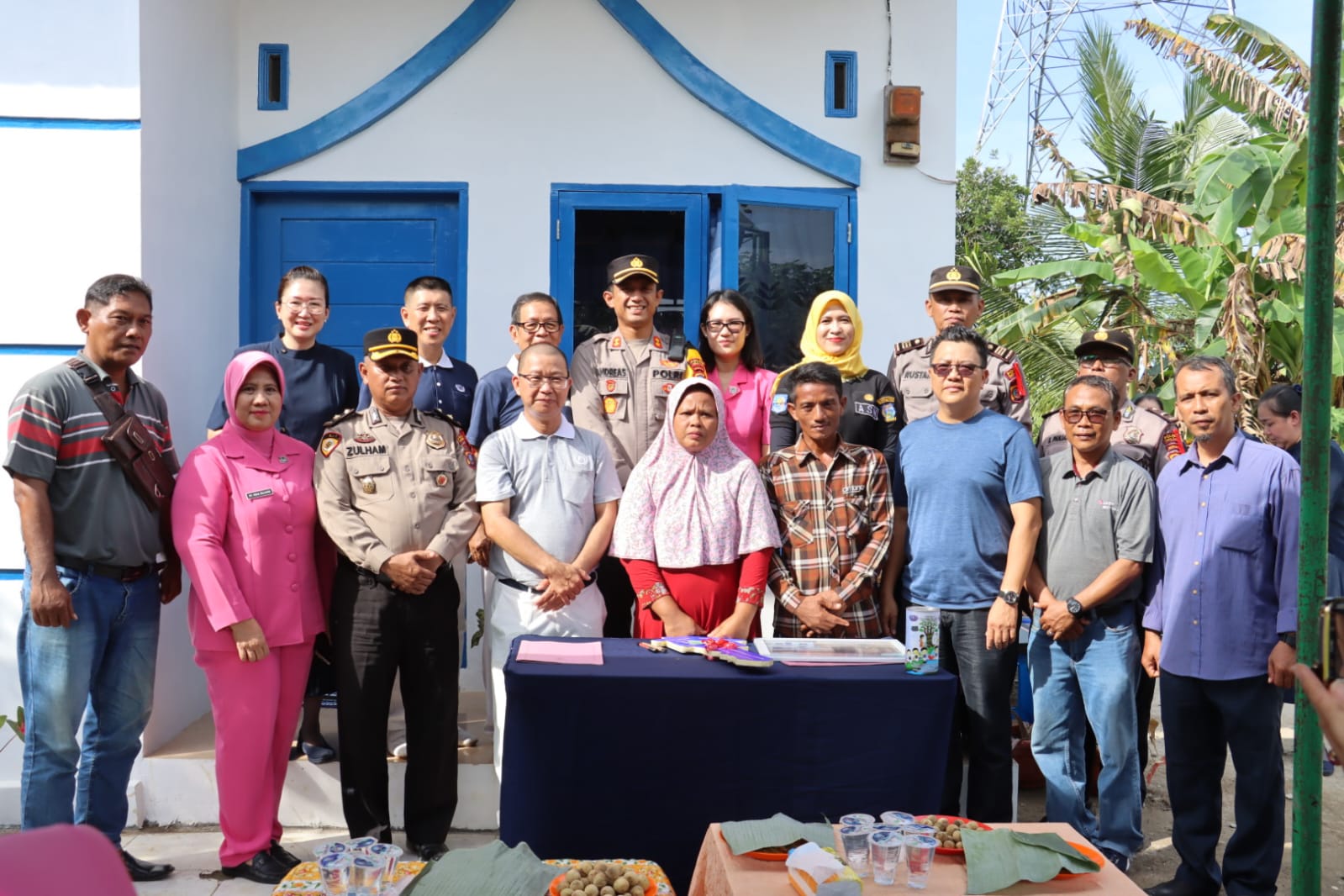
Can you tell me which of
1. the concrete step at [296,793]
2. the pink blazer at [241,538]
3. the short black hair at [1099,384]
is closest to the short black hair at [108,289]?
the pink blazer at [241,538]

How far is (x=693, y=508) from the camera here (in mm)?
3887

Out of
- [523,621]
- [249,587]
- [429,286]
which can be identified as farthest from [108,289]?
[523,621]

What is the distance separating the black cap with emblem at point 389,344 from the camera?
3.84 meters

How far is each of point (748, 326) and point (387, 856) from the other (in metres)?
2.80

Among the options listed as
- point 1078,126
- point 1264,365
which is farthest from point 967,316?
point 1078,126

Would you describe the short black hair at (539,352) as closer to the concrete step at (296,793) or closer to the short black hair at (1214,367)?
the concrete step at (296,793)

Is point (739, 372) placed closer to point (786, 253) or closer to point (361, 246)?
point (786, 253)

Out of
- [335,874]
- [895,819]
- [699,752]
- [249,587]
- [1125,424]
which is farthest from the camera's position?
[1125,424]

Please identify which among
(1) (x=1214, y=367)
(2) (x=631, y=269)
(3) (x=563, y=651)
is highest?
(2) (x=631, y=269)

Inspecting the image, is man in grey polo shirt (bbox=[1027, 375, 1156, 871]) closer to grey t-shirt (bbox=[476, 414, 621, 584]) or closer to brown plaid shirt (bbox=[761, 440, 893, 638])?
brown plaid shirt (bbox=[761, 440, 893, 638])

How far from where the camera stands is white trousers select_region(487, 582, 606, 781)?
12.8 ft

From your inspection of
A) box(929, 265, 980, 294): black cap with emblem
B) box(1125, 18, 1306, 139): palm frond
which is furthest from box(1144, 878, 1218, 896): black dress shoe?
box(1125, 18, 1306, 139): palm frond

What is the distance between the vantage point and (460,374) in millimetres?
4750

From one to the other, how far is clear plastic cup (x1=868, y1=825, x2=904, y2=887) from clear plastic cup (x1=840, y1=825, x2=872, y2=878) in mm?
51
